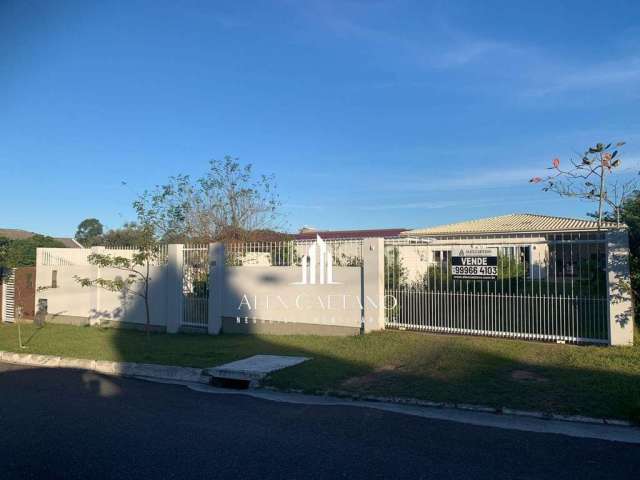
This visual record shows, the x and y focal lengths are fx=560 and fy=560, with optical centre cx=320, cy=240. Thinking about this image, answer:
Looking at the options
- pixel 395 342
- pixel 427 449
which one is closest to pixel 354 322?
pixel 395 342

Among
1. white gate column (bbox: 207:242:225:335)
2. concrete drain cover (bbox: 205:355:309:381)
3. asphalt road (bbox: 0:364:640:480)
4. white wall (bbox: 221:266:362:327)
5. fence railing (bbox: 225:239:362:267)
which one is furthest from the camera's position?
white gate column (bbox: 207:242:225:335)

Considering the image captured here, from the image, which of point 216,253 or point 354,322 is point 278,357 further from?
point 216,253

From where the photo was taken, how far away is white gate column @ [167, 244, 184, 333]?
16.1 m

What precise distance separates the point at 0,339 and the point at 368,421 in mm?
12753

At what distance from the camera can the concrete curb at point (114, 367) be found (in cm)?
1022

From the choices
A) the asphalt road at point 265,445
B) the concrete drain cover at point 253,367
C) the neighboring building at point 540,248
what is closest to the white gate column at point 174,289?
the concrete drain cover at point 253,367

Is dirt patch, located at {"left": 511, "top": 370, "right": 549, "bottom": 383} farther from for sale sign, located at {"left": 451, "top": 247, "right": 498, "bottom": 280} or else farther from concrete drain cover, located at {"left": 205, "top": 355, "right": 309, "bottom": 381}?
concrete drain cover, located at {"left": 205, "top": 355, "right": 309, "bottom": 381}

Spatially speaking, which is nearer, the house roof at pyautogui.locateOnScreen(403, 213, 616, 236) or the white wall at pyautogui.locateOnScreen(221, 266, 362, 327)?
the white wall at pyautogui.locateOnScreen(221, 266, 362, 327)

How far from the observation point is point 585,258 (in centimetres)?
1074

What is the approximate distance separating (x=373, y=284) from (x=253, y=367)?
417 centimetres

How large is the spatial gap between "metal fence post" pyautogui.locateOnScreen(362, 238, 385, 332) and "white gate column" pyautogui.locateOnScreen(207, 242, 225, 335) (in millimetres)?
4306

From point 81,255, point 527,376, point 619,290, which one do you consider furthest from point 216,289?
point 619,290

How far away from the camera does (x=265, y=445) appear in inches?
A: 229

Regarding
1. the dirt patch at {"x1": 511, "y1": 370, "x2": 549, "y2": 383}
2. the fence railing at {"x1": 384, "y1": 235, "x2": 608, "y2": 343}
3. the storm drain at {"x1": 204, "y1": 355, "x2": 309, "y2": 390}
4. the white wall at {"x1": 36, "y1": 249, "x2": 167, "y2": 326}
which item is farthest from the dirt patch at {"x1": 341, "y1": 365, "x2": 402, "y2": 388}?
the white wall at {"x1": 36, "y1": 249, "x2": 167, "y2": 326}
